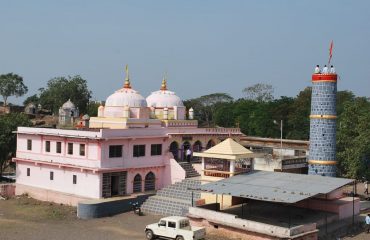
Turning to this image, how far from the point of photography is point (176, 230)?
67.5 ft

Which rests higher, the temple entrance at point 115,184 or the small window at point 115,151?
the small window at point 115,151

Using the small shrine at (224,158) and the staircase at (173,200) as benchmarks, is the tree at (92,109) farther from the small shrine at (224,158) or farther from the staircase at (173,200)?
the small shrine at (224,158)

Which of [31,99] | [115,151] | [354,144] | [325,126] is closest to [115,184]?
[115,151]

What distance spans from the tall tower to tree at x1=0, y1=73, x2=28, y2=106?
6849 centimetres

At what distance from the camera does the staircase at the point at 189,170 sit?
30.2 m

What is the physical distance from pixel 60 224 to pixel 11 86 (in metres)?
65.5

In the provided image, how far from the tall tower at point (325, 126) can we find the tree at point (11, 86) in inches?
2696

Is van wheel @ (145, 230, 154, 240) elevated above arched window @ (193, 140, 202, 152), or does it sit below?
below

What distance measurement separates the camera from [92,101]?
84.2 meters

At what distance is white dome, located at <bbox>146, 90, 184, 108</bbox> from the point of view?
118ft

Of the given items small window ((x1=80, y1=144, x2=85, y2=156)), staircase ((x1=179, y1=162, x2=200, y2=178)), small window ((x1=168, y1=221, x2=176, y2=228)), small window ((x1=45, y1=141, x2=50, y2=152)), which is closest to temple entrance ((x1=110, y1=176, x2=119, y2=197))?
small window ((x1=80, y1=144, x2=85, y2=156))

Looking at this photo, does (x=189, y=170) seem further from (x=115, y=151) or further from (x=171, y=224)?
(x=171, y=224)

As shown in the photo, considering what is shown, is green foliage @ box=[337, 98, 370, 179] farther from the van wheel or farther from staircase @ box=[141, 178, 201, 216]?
the van wheel

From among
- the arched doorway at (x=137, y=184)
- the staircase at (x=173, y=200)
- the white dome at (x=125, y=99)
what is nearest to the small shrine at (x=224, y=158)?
the staircase at (x=173, y=200)
